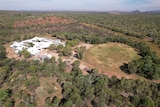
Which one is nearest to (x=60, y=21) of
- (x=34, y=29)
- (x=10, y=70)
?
(x=34, y=29)

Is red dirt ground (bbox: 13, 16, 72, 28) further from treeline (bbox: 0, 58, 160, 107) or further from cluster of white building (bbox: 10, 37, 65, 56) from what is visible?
treeline (bbox: 0, 58, 160, 107)

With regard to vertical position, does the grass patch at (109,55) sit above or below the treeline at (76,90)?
below

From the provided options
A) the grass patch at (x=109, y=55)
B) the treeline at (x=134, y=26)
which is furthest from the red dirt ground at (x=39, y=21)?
the grass patch at (x=109, y=55)

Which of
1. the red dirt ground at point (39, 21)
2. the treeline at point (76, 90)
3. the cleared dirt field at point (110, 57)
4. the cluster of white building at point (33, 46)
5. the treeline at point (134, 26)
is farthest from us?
the red dirt ground at point (39, 21)

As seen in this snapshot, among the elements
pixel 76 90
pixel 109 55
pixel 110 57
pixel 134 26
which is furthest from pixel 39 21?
pixel 76 90

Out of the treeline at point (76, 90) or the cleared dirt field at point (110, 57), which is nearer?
the treeline at point (76, 90)

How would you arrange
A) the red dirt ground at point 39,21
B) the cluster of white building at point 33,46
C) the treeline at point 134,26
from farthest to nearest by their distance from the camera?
the red dirt ground at point 39,21, the treeline at point 134,26, the cluster of white building at point 33,46

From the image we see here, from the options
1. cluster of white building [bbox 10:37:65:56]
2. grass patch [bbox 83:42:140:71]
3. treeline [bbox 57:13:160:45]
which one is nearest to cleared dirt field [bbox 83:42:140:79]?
grass patch [bbox 83:42:140:71]

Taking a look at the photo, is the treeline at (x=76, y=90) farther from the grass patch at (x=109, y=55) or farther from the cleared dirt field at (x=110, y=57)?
the grass patch at (x=109, y=55)
